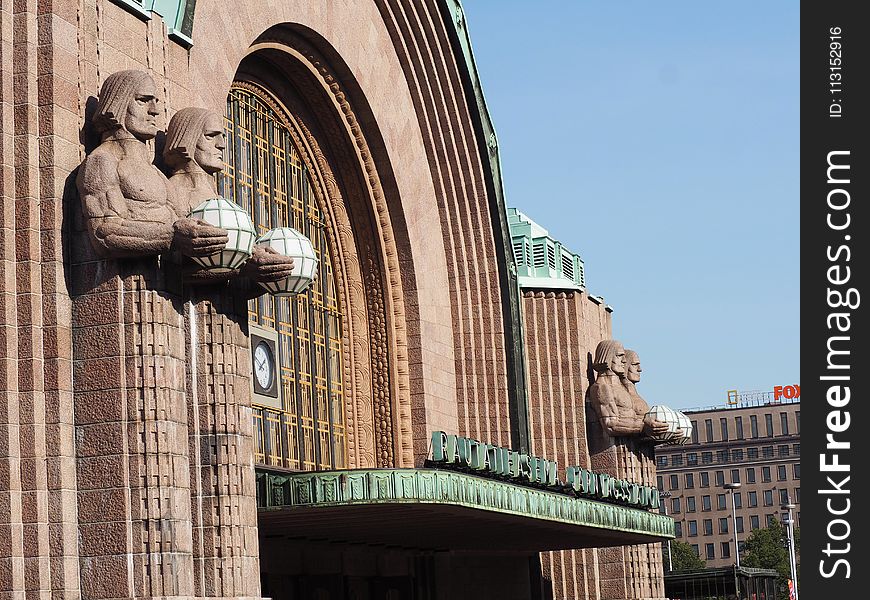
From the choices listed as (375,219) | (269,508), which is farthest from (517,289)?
(269,508)

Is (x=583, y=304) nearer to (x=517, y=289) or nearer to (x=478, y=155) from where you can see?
(x=517, y=289)

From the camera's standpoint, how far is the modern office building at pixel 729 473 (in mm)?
123062

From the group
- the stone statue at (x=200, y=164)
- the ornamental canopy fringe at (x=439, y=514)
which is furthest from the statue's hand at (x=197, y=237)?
the ornamental canopy fringe at (x=439, y=514)

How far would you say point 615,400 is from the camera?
102 feet

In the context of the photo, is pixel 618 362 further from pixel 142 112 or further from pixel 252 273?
pixel 142 112

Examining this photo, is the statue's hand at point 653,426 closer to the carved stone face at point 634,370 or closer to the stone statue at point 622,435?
the stone statue at point 622,435

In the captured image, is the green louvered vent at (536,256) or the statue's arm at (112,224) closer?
the statue's arm at (112,224)

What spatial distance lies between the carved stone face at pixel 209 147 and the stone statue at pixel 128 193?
3.00 ft

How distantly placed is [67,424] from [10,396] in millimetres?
696

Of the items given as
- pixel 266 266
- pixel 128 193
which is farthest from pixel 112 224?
pixel 266 266

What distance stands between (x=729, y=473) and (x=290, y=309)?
105993 millimetres

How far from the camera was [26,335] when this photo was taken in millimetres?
15891
